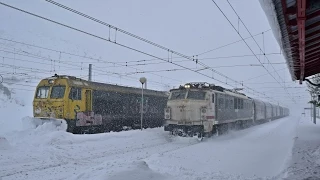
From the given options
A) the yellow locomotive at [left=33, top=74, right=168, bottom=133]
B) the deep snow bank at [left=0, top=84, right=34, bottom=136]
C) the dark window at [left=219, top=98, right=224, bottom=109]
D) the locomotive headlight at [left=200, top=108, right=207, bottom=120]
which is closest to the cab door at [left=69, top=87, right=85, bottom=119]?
the yellow locomotive at [left=33, top=74, right=168, bottom=133]

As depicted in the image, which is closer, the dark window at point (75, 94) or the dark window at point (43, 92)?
the dark window at point (75, 94)

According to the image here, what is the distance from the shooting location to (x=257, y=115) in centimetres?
3266

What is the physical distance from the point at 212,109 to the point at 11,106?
36.8m

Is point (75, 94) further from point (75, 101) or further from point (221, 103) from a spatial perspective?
point (221, 103)

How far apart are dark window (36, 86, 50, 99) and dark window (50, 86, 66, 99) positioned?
1.56 ft


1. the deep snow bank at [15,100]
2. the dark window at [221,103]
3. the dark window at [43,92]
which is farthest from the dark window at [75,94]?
the deep snow bank at [15,100]

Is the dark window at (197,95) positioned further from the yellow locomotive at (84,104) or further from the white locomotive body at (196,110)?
the yellow locomotive at (84,104)

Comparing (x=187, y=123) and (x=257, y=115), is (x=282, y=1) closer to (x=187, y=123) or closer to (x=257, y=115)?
(x=187, y=123)

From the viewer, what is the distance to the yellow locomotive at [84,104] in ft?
52.3

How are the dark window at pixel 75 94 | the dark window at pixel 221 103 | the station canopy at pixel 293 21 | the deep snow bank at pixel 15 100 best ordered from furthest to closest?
the deep snow bank at pixel 15 100 < the dark window at pixel 221 103 < the dark window at pixel 75 94 < the station canopy at pixel 293 21

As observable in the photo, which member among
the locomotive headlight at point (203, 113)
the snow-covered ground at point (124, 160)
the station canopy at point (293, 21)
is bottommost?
the snow-covered ground at point (124, 160)

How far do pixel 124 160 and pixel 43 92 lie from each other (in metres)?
9.41

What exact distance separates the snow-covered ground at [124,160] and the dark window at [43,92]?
8.57 ft

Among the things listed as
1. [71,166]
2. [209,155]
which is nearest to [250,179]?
[209,155]
